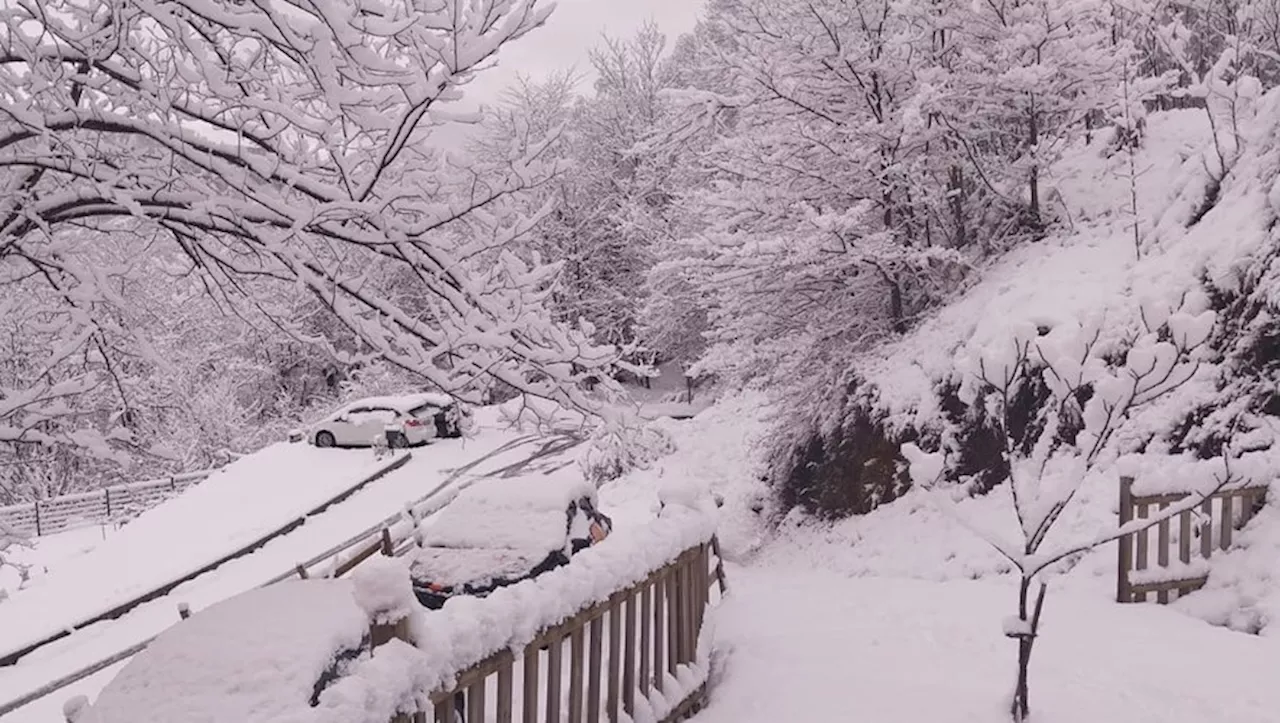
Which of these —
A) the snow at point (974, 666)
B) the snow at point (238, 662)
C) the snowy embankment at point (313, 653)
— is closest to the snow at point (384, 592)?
the snowy embankment at point (313, 653)

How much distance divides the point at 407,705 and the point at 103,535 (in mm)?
23004

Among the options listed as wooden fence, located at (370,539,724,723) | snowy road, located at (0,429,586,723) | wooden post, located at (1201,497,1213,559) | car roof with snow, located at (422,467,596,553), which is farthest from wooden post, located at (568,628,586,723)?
snowy road, located at (0,429,586,723)

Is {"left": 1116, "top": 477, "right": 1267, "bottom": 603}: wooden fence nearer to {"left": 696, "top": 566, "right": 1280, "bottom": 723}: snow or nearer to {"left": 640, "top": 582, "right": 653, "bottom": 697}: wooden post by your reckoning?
{"left": 696, "top": 566, "right": 1280, "bottom": 723}: snow

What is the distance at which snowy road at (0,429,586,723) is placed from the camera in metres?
12.3

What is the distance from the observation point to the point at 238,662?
9.83 ft

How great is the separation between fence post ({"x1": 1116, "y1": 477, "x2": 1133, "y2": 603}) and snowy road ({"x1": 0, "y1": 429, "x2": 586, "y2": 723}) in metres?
7.94

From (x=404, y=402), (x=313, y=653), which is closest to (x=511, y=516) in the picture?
(x=313, y=653)

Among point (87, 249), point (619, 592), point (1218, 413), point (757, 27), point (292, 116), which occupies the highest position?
point (757, 27)

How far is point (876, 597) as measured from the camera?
332 inches

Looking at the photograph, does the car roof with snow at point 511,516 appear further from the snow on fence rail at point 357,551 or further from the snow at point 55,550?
the snow at point 55,550

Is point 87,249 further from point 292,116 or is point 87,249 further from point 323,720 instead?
point 323,720

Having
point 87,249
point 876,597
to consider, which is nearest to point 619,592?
point 87,249

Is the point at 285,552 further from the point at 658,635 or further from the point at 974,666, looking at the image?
the point at 974,666

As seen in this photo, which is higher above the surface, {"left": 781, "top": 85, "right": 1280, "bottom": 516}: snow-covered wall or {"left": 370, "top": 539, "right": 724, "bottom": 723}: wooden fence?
{"left": 781, "top": 85, "right": 1280, "bottom": 516}: snow-covered wall
